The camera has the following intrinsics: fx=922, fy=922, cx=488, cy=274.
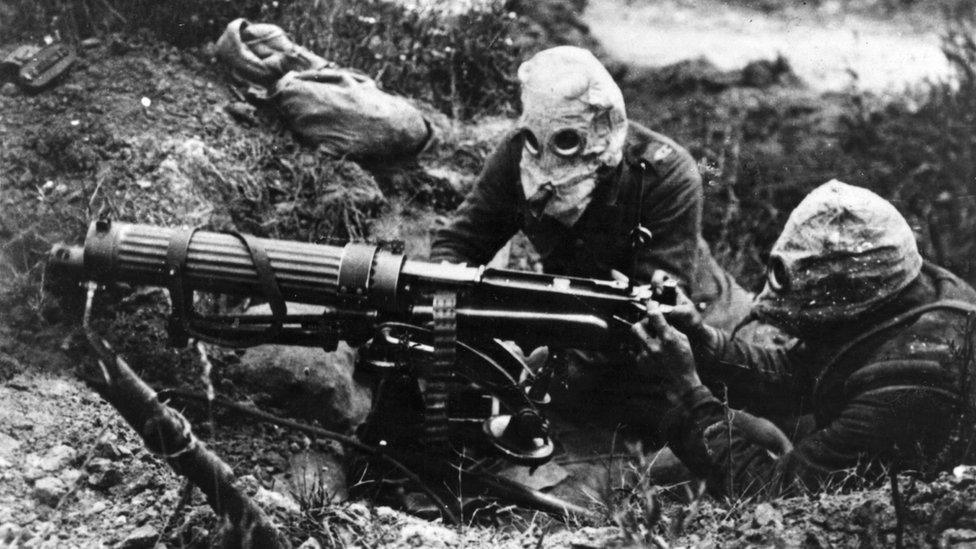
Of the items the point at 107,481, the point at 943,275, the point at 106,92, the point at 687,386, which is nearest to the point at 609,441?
the point at 687,386

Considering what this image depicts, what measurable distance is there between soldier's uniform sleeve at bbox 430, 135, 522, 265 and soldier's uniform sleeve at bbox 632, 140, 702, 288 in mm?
676

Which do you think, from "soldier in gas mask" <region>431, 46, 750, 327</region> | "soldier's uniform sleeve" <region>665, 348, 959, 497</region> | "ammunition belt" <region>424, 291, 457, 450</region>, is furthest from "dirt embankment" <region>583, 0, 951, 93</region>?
"ammunition belt" <region>424, 291, 457, 450</region>

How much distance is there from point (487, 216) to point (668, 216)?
0.95 meters

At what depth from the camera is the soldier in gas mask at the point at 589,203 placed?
14.2ft

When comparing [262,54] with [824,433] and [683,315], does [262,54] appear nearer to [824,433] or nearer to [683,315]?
[683,315]

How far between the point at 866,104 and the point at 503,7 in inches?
119

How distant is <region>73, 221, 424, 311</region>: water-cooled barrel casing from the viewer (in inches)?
136

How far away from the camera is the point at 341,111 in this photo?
5.46 meters

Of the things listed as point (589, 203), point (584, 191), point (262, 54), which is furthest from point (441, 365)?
point (262, 54)

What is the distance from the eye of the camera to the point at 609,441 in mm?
5012

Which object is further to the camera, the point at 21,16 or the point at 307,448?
the point at 21,16

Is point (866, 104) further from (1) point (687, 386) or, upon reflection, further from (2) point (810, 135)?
(1) point (687, 386)

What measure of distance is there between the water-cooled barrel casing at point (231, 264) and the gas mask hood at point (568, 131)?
1.13 metres

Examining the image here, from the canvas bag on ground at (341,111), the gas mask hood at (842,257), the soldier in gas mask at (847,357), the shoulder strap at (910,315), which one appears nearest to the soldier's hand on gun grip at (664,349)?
the soldier in gas mask at (847,357)
